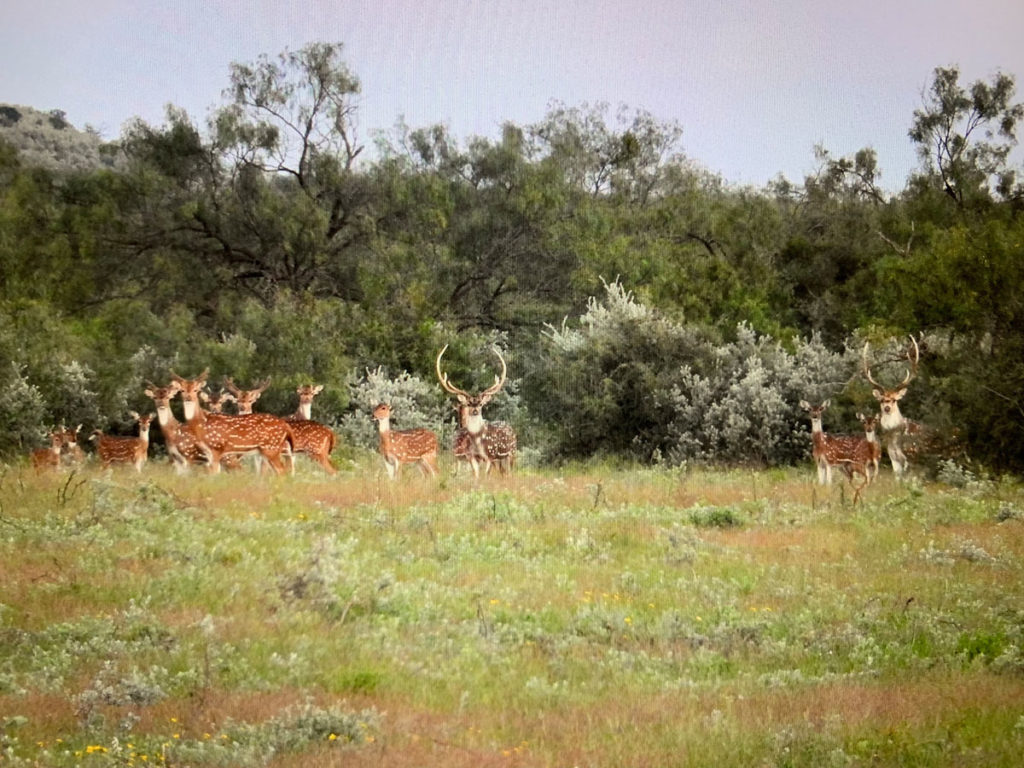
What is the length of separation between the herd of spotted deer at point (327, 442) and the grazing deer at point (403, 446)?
0.6 inches

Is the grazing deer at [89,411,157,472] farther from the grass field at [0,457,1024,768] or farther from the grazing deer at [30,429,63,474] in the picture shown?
the grass field at [0,457,1024,768]

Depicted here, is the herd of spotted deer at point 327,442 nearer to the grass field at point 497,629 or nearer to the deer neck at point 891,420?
the deer neck at point 891,420

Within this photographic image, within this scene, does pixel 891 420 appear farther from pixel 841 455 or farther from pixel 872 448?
pixel 841 455

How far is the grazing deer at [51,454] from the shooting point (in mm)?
18958

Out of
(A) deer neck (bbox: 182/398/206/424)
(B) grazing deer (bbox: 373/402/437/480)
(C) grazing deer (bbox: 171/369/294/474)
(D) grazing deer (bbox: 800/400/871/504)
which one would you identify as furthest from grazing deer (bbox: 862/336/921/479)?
(A) deer neck (bbox: 182/398/206/424)

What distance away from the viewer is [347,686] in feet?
26.3

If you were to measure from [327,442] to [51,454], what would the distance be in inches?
176

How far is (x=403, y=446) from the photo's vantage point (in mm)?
18812

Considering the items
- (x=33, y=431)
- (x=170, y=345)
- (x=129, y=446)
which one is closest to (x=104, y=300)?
(x=170, y=345)

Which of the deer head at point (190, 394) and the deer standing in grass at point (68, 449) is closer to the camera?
the deer head at point (190, 394)

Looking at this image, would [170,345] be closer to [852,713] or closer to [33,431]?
[33,431]

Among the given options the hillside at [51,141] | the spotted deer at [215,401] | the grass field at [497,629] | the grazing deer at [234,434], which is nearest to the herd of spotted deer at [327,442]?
the grazing deer at [234,434]

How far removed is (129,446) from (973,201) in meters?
23.3

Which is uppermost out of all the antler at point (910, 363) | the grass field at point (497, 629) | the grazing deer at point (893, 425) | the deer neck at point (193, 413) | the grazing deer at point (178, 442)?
the antler at point (910, 363)
